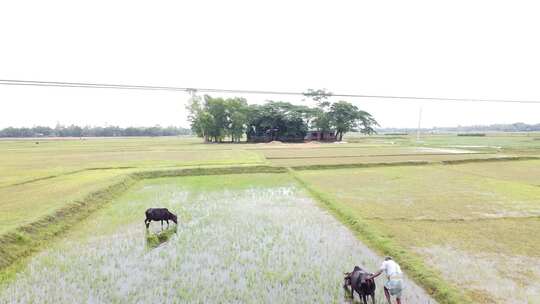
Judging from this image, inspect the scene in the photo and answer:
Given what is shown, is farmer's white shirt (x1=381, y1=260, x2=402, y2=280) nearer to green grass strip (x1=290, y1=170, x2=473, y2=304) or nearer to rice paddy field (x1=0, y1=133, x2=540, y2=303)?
rice paddy field (x1=0, y1=133, x2=540, y2=303)

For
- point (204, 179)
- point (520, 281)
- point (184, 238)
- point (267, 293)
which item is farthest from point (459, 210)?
point (204, 179)

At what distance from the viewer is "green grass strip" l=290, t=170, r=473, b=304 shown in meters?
5.06

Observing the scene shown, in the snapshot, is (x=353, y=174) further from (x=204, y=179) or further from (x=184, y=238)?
(x=184, y=238)

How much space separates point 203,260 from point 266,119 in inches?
2004

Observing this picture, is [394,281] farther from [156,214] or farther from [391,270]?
[156,214]

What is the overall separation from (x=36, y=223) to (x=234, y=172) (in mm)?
12167

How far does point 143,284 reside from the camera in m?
5.74

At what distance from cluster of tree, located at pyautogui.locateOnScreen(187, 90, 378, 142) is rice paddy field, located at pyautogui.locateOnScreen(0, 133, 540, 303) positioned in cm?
4109

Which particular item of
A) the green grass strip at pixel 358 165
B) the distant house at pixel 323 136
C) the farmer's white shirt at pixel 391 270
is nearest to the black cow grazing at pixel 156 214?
the farmer's white shirt at pixel 391 270

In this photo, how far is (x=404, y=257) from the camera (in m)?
6.54

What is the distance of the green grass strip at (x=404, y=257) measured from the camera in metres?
5.06

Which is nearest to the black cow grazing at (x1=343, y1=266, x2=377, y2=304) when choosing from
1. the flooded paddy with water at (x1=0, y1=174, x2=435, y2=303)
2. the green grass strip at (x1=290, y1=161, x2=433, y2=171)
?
the flooded paddy with water at (x1=0, y1=174, x2=435, y2=303)

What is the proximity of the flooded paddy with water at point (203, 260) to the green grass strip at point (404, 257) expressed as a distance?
0.25m

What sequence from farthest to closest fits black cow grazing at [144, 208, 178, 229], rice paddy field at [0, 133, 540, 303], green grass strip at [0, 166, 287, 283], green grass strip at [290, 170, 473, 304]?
black cow grazing at [144, 208, 178, 229] → green grass strip at [0, 166, 287, 283] → rice paddy field at [0, 133, 540, 303] → green grass strip at [290, 170, 473, 304]
